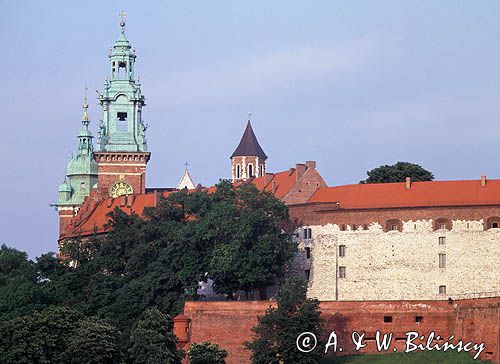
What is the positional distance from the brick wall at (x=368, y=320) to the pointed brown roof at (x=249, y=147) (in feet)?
172

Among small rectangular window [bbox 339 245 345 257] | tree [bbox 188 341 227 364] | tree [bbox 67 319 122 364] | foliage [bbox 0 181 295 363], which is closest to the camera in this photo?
tree [bbox 67 319 122 364]

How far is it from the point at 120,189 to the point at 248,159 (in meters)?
17.7

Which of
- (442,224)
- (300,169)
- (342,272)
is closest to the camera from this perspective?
(442,224)

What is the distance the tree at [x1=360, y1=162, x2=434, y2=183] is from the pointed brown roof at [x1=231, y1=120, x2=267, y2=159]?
1113 inches

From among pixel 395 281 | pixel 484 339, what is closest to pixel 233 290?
pixel 395 281

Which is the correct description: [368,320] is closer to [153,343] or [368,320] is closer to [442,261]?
[442,261]

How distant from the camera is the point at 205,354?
84250mm

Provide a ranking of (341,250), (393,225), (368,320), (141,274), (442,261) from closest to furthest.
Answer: (368,320) → (442,261) → (393,225) → (341,250) → (141,274)

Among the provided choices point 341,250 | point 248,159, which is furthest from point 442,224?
point 248,159

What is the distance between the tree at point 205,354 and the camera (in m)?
84.0

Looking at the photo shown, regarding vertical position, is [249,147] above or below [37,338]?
above

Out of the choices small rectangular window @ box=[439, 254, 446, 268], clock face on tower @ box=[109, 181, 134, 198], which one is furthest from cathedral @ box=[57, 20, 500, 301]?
clock face on tower @ box=[109, 181, 134, 198]

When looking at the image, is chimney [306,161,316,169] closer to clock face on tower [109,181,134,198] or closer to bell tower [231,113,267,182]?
clock face on tower [109,181,134,198]

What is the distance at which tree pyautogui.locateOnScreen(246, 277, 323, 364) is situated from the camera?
266 feet
